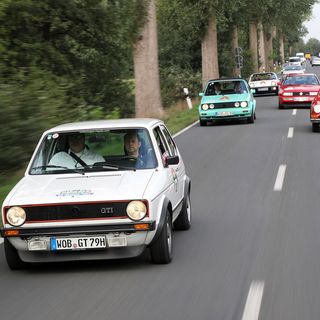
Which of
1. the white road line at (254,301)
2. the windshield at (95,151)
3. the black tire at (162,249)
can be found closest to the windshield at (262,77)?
the windshield at (95,151)

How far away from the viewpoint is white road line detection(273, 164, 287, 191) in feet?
38.8

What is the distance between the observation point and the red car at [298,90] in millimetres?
29453

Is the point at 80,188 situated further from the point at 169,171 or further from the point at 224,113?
the point at 224,113

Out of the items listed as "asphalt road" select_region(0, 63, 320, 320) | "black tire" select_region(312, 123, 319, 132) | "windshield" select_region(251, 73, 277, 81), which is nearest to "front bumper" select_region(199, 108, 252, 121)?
"black tire" select_region(312, 123, 319, 132)

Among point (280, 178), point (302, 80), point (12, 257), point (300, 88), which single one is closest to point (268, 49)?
point (302, 80)

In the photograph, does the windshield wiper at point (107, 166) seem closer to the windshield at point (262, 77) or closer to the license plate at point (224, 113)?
the license plate at point (224, 113)

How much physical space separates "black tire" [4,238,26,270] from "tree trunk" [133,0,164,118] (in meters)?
16.9

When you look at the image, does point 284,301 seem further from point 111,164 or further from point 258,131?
point 258,131

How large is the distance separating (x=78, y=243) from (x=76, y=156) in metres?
1.46

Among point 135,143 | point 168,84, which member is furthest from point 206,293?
point 168,84

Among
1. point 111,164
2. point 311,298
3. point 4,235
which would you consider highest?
point 111,164

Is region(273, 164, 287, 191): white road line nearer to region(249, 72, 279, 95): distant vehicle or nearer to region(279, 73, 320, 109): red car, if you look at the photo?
region(279, 73, 320, 109): red car

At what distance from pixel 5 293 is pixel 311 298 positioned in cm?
255

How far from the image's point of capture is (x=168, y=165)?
7.85 m
